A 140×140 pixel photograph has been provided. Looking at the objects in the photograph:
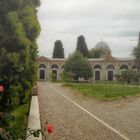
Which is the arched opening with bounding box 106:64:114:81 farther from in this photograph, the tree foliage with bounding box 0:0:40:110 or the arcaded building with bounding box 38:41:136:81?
the tree foliage with bounding box 0:0:40:110

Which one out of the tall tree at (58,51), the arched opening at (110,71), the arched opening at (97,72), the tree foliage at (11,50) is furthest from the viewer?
the tall tree at (58,51)

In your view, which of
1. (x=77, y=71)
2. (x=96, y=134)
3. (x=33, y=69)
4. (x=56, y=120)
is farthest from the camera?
(x=77, y=71)

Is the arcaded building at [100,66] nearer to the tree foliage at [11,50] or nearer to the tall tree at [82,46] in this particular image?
the tall tree at [82,46]

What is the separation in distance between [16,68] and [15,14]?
151 cm

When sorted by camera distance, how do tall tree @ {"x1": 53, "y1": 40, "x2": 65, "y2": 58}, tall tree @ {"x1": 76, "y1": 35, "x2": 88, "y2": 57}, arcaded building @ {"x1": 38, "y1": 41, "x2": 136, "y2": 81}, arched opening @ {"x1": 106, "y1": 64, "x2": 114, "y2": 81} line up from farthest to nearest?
1. tall tree @ {"x1": 53, "y1": 40, "x2": 65, "y2": 58}
2. tall tree @ {"x1": 76, "y1": 35, "x2": 88, "y2": 57}
3. arched opening @ {"x1": 106, "y1": 64, "x2": 114, "y2": 81}
4. arcaded building @ {"x1": 38, "y1": 41, "x2": 136, "y2": 81}

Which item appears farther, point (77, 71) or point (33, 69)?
point (77, 71)

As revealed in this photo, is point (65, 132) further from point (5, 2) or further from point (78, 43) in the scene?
point (78, 43)

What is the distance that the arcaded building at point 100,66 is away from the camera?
8412 centimetres

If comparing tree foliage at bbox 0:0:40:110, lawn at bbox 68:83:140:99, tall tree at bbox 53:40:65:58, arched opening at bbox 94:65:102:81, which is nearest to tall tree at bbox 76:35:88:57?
arched opening at bbox 94:65:102:81

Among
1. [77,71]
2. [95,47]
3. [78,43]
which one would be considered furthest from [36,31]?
[95,47]

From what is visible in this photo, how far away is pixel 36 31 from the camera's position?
1298cm

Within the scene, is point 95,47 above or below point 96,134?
above

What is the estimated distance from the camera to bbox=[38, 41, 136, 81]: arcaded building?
84125mm

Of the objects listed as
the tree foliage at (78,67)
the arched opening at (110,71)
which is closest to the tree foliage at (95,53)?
the arched opening at (110,71)
